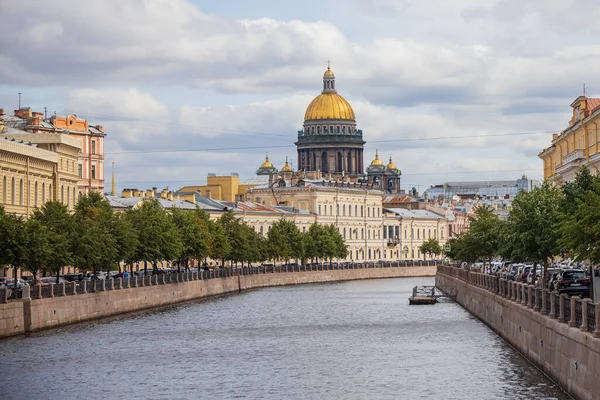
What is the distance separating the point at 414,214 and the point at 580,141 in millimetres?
101910

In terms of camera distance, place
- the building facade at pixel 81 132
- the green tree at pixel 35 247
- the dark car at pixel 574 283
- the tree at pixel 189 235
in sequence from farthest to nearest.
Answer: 1. the building facade at pixel 81 132
2. the tree at pixel 189 235
3. the green tree at pixel 35 247
4. the dark car at pixel 574 283

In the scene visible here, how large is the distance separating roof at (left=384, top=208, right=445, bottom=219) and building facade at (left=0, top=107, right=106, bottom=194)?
83.7 metres

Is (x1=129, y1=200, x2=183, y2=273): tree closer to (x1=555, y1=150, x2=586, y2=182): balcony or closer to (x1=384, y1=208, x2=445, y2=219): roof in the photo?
(x1=555, y1=150, x2=586, y2=182): balcony

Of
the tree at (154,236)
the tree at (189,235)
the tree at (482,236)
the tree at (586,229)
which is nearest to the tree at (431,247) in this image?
the tree at (482,236)

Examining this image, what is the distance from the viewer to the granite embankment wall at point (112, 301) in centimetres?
4788

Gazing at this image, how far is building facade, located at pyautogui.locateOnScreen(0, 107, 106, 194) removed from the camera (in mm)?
92875

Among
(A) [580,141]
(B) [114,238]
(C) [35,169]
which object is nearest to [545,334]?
(B) [114,238]

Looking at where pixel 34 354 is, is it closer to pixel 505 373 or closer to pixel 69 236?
pixel 505 373

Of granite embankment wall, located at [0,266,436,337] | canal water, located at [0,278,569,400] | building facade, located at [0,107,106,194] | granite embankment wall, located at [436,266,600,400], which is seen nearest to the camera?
granite embankment wall, located at [436,266,600,400]

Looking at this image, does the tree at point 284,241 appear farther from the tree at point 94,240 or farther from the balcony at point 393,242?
the balcony at point 393,242

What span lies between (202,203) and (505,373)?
97697mm

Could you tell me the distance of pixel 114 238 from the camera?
6838cm

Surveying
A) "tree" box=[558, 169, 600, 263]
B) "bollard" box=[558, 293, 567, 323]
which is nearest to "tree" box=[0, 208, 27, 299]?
"tree" box=[558, 169, 600, 263]

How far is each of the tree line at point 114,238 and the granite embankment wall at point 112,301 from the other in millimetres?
1914
